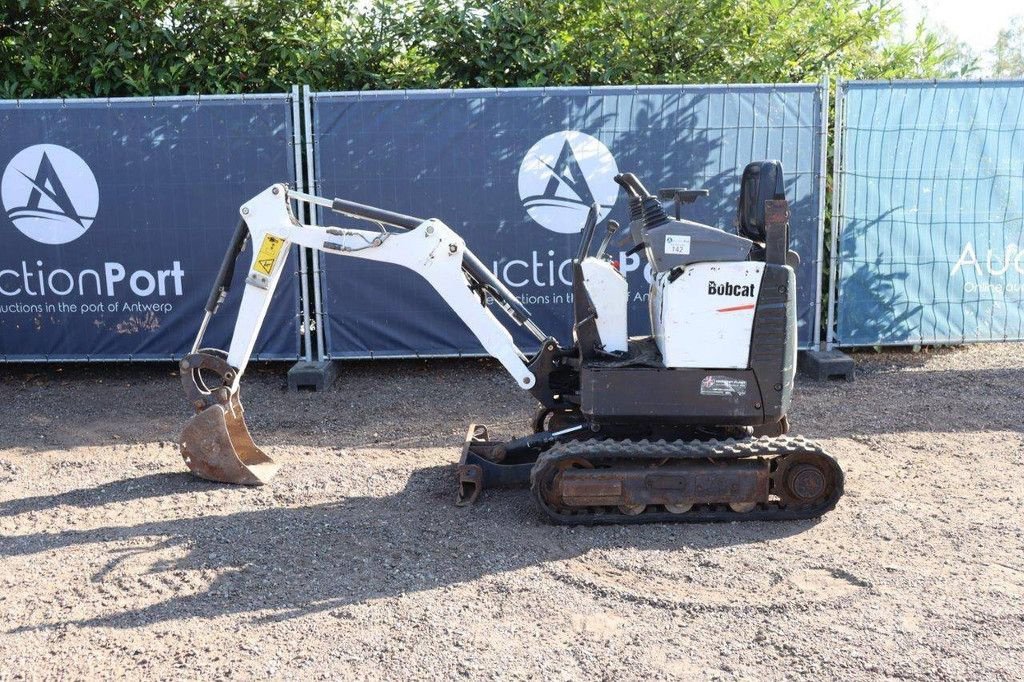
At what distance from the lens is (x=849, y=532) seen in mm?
5453

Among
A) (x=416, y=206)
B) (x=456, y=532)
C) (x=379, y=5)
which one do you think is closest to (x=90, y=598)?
(x=456, y=532)

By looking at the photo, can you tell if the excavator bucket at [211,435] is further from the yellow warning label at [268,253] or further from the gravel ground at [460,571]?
the yellow warning label at [268,253]

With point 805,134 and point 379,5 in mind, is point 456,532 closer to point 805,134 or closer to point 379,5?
point 805,134

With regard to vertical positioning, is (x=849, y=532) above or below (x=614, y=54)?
below

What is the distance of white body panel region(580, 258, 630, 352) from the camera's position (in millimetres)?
5766

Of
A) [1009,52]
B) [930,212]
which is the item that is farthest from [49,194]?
[1009,52]

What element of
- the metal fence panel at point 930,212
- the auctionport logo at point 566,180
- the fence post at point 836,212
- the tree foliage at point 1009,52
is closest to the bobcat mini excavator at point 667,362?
the auctionport logo at point 566,180

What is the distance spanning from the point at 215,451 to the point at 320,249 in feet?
4.49

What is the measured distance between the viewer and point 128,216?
8773 mm

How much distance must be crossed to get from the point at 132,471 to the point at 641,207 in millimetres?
3631

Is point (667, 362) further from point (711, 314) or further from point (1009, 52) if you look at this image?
point (1009, 52)

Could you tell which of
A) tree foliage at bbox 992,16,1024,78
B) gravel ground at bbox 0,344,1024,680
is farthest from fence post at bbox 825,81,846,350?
tree foliage at bbox 992,16,1024,78

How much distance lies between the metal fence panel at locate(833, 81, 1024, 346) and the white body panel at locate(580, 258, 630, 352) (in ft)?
12.2

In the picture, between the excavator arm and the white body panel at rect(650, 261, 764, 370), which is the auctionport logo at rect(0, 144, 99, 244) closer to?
the excavator arm
